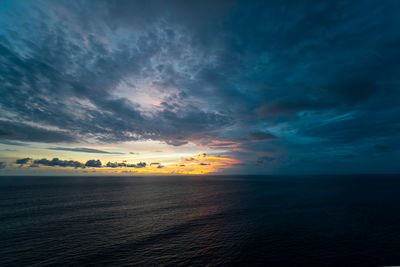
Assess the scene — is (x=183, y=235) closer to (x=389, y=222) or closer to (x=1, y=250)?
(x=1, y=250)

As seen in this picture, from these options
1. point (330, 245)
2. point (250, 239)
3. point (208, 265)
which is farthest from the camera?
point (250, 239)

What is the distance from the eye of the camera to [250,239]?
4288 centimetres

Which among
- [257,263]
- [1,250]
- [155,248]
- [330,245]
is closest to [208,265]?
[257,263]

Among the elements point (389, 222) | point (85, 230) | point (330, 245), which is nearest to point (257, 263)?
point (330, 245)

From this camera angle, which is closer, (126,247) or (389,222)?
(126,247)

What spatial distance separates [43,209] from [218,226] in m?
72.7

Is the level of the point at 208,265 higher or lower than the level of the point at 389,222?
lower

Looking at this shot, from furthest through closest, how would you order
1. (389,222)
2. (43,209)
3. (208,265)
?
(43,209) < (389,222) < (208,265)

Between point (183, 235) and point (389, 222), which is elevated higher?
point (389, 222)

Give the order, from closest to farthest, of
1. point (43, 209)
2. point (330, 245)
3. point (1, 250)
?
point (1, 250) → point (330, 245) → point (43, 209)

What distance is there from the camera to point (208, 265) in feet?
106

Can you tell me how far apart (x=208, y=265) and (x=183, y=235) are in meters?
15.5

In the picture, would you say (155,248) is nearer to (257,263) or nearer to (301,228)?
(257,263)

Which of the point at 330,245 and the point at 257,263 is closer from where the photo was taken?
the point at 257,263
